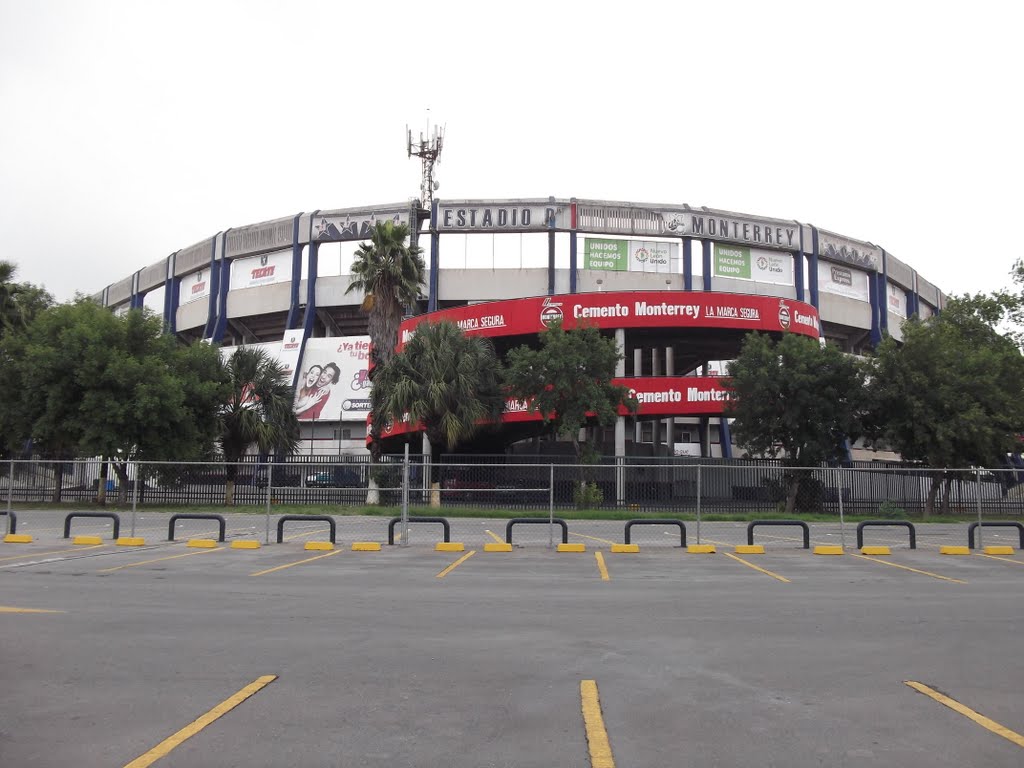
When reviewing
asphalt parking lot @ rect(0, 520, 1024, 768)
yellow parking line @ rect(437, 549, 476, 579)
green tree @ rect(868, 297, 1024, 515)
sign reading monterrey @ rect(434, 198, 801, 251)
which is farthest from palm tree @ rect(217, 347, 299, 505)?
green tree @ rect(868, 297, 1024, 515)

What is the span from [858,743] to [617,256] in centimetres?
5361

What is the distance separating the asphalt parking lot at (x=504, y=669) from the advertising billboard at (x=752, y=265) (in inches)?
1856

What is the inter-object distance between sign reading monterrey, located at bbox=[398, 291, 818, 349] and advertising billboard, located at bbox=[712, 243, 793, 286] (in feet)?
70.7

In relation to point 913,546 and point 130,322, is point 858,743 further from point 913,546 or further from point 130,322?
point 130,322

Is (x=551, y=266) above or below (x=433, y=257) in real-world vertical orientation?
below

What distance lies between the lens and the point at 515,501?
87.5ft

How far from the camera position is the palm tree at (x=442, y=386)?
107 feet

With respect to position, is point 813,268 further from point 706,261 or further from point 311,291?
point 311,291

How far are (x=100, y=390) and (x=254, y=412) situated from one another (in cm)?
688

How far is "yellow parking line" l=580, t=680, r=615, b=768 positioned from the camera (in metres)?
4.78

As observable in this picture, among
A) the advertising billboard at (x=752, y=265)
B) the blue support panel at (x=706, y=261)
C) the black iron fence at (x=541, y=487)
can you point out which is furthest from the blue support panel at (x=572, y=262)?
the black iron fence at (x=541, y=487)

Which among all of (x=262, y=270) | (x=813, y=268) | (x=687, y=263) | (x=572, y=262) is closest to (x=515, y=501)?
(x=572, y=262)

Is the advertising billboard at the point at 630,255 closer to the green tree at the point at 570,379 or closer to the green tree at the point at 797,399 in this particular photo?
the green tree at the point at 797,399

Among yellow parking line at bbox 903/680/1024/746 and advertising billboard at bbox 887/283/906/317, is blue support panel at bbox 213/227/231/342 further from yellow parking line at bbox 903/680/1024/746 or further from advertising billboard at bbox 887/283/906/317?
yellow parking line at bbox 903/680/1024/746
